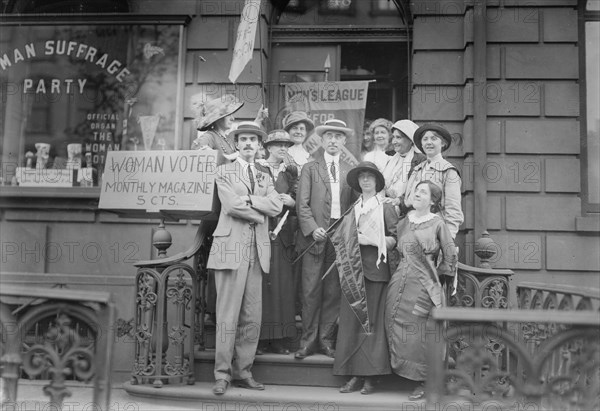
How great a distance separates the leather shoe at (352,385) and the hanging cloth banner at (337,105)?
299 centimetres

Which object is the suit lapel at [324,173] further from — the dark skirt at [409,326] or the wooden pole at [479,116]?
the wooden pole at [479,116]

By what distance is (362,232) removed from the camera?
6.31 metres

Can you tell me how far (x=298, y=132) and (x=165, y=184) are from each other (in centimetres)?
161

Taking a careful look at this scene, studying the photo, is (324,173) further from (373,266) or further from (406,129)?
(373,266)

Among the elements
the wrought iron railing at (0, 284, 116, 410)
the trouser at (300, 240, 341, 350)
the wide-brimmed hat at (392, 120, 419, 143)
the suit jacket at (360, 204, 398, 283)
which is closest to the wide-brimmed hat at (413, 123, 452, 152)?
the wide-brimmed hat at (392, 120, 419, 143)

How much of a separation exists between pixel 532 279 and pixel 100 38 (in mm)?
6102

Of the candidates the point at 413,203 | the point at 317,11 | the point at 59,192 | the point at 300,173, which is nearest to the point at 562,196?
the point at 413,203

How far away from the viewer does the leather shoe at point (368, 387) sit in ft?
20.1

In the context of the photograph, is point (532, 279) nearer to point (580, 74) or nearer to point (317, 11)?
point (580, 74)

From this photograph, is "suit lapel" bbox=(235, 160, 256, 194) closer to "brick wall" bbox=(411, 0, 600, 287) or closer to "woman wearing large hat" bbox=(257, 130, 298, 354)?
"woman wearing large hat" bbox=(257, 130, 298, 354)

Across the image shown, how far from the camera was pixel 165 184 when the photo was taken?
646 cm

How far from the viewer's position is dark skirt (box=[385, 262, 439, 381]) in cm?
599

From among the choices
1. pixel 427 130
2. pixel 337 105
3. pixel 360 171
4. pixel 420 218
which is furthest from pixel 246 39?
pixel 420 218

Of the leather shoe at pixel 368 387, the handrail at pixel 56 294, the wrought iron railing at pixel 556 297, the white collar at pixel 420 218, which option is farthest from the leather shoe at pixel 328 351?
the handrail at pixel 56 294
